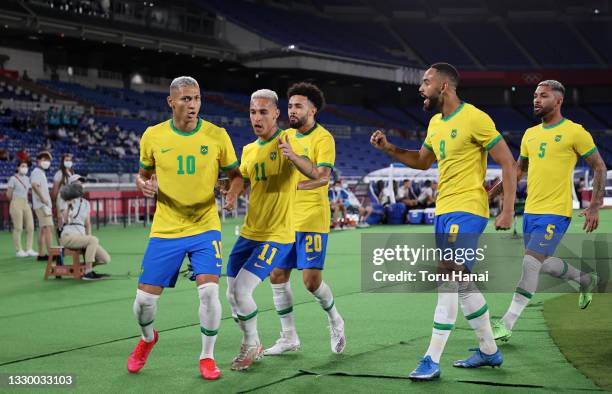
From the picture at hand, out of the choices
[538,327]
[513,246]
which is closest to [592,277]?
[538,327]

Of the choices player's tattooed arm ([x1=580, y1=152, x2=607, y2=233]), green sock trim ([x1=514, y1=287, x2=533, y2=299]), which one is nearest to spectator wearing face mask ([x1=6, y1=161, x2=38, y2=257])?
green sock trim ([x1=514, y1=287, x2=533, y2=299])

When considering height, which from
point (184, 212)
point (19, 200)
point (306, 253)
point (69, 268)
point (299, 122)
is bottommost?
point (69, 268)

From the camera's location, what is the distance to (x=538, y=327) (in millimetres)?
8500

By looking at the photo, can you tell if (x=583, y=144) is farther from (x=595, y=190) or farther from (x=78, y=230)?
(x=78, y=230)

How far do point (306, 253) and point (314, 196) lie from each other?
506mm

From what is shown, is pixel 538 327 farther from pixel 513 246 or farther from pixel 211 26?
pixel 211 26

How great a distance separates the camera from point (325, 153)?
7.21 meters

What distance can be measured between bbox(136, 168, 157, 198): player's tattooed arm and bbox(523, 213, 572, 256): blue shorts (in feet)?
11.8

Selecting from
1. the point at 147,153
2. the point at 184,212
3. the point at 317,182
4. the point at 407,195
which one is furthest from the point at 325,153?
the point at 407,195

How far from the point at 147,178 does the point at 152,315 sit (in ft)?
3.44

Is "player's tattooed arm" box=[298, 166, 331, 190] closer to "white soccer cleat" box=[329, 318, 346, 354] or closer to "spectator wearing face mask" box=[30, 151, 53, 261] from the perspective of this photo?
"white soccer cleat" box=[329, 318, 346, 354]

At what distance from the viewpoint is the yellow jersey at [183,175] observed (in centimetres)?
637

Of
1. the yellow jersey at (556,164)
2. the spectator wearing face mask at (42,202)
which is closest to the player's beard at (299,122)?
the yellow jersey at (556,164)

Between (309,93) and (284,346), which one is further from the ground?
(309,93)
